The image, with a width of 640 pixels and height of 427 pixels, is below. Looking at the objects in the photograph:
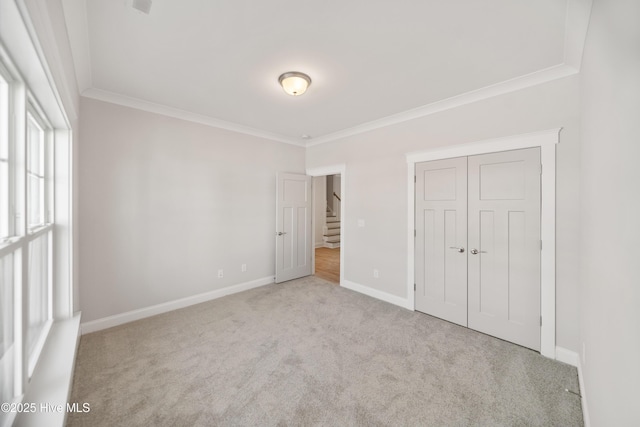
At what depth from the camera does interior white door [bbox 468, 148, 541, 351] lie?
2387 mm

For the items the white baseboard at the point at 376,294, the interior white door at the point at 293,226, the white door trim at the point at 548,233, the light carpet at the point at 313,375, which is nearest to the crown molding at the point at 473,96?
the white door trim at the point at 548,233

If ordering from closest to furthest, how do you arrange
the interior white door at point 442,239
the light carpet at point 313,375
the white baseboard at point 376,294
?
the light carpet at point 313,375 → the interior white door at point 442,239 → the white baseboard at point 376,294

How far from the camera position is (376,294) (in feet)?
12.2

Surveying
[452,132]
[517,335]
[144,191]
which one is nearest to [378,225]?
[452,132]

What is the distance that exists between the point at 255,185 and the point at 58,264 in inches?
99.5

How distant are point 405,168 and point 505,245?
1.47 m

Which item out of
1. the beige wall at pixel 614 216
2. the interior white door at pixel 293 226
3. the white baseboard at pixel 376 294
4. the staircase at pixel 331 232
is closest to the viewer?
the beige wall at pixel 614 216

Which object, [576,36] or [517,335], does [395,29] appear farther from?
[517,335]

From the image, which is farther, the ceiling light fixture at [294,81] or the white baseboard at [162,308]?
the white baseboard at [162,308]

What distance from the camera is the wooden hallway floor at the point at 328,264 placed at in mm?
4862

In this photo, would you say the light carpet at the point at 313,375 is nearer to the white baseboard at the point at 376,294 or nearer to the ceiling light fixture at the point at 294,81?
the white baseboard at the point at 376,294

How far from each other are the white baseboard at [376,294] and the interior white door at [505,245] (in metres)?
0.85

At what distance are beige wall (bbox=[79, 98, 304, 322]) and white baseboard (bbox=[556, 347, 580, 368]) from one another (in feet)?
12.4

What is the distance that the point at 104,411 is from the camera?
166 cm
